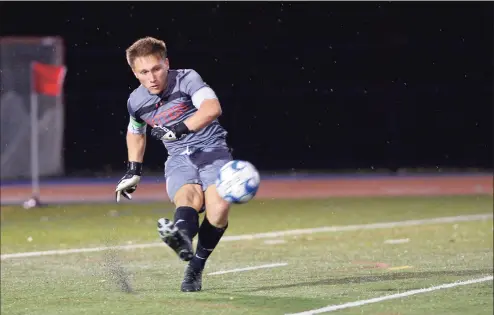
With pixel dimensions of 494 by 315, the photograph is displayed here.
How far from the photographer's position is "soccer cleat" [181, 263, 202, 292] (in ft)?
28.5

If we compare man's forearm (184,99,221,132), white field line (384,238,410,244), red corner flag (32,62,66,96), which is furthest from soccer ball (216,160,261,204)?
red corner flag (32,62,66,96)

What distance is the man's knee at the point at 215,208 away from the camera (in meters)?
8.51

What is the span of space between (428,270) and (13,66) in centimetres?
1230

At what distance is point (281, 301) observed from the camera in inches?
324

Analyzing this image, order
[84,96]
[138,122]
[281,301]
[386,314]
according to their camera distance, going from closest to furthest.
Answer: [386,314]
[281,301]
[138,122]
[84,96]

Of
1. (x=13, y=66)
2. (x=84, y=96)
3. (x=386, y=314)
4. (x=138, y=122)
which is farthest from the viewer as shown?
(x=84, y=96)

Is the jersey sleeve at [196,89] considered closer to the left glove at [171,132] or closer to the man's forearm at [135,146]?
the left glove at [171,132]

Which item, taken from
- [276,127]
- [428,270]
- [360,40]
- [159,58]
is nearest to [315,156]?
[276,127]

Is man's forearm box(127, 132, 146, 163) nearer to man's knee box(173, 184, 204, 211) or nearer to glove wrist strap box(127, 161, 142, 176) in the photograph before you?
glove wrist strap box(127, 161, 142, 176)

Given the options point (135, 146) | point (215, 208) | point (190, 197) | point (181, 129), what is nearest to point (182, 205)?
point (190, 197)

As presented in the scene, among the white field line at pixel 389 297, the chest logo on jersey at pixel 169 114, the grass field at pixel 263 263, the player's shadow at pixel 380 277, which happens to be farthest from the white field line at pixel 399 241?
Result: the chest logo on jersey at pixel 169 114

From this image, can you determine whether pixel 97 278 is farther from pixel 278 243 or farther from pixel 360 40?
pixel 360 40

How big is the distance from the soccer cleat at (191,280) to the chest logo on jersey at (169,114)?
1.13 m

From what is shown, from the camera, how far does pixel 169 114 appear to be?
8.75 metres
